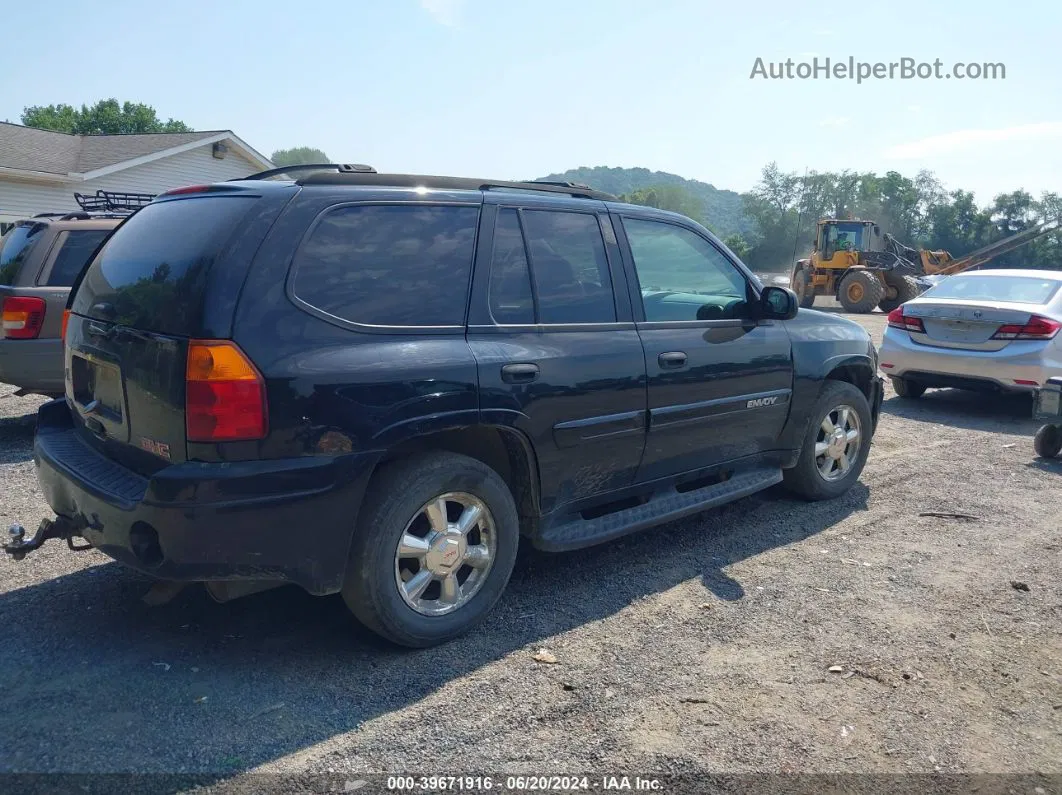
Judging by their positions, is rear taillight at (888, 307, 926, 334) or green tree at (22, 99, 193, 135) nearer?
rear taillight at (888, 307, 926, 334)

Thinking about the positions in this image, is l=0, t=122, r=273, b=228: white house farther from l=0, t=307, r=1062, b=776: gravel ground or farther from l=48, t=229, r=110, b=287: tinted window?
l=0, t=307, r=1062, b=776: gravel ground

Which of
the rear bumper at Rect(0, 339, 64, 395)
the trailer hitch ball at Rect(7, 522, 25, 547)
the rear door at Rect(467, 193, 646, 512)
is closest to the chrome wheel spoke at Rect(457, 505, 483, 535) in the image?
the rear door at Rect(467, 193, 646, 512)

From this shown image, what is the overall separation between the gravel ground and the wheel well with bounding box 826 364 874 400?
3.87 feet

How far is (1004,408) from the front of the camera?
9500mm

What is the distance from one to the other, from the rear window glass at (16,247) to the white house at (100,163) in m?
13.0

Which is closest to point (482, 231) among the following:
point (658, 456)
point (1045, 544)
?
point (658, 456)

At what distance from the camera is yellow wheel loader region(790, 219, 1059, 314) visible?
25.0 meters

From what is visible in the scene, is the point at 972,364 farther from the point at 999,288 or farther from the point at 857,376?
the point at 857,376

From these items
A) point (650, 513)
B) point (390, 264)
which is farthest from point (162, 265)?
point (650, 513)

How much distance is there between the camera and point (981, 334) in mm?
8609

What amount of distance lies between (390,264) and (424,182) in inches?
20.6

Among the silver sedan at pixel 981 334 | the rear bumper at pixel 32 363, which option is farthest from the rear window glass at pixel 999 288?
the rear bumper at pixel 32 363

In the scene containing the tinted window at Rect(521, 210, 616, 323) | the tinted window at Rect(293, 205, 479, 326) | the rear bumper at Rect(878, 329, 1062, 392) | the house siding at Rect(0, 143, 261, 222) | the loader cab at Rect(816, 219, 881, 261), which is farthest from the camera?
the loader cab at Rect(816, 219, 881, 261)

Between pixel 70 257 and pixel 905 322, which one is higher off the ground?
pixel 70 257
